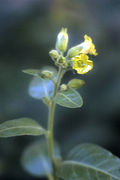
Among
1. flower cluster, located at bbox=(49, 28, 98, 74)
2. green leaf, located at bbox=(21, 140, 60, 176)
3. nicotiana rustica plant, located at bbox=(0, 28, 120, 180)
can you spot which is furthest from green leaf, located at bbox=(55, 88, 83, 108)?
green leaf, located at bbox=(21, 140, 60, 176)

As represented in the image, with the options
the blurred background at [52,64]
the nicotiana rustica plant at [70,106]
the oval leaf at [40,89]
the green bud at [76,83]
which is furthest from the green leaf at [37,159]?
the green bud at [76,83]

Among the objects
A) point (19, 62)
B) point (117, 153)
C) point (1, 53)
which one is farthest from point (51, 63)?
point (117, 153)

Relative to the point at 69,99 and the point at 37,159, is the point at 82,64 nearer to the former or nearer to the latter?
the point at 69,99

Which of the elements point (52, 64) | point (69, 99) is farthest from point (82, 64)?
point (52, 64)

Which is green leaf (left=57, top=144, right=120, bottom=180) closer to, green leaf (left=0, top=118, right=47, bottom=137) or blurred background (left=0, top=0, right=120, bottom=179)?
green leaf (left=0, top=118, right=47, bottom=137)

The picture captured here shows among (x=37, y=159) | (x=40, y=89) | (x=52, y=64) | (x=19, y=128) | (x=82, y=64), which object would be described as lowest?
(x=37, y=159)

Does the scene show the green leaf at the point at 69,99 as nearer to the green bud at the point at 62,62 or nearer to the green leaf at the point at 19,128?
the green bud at the point at 62,62
